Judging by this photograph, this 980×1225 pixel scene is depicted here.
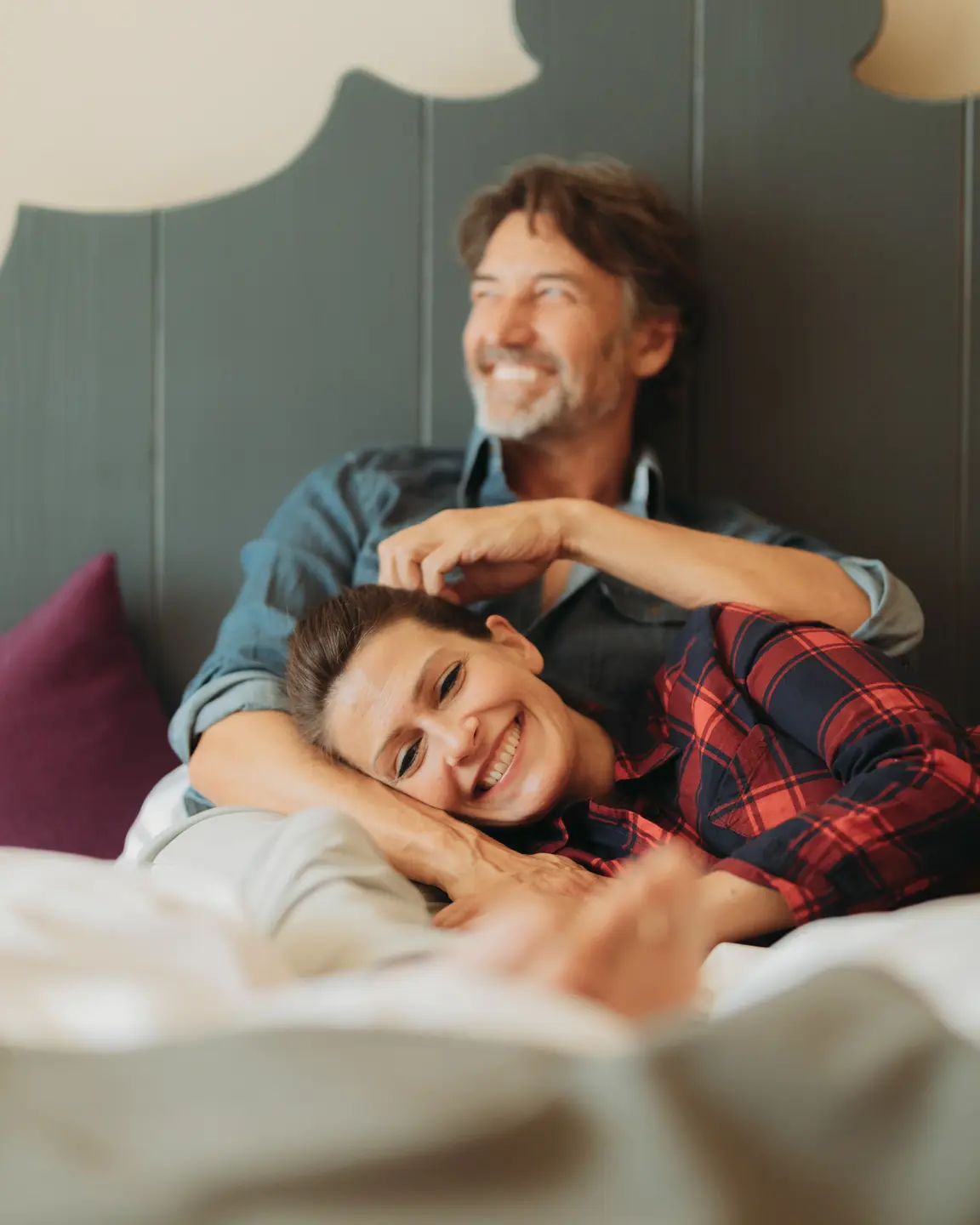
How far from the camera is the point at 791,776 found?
1.08 meters

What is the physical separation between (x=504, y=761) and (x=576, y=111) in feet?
3.55

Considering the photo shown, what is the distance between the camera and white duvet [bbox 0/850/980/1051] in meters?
0.47

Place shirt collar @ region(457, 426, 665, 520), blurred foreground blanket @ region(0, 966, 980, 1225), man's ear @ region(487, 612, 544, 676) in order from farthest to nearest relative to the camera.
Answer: shirt collar @ region(457, 426, 665, 520)
man's ear @ region(487, 612, 544, 676)
blurred foreground blanket @ region(0, 966, 980, 1225)

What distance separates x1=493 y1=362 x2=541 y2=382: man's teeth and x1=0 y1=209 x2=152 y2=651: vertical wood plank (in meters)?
0.56

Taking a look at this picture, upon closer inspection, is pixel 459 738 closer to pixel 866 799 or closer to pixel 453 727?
pixel 453 727

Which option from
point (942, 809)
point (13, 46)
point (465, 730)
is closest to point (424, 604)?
point (465, 730)

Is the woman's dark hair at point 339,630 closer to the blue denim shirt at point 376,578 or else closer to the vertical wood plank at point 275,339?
the blue denim shirt at point 376,578

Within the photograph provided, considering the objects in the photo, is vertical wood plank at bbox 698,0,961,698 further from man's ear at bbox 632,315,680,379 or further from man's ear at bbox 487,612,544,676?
man's ear at bbox 487,612,544,676

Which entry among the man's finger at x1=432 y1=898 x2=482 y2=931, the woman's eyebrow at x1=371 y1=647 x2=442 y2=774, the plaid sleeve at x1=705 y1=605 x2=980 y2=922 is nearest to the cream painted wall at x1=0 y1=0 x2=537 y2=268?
the woman's eyebrow at x1=371 y1=647 x2=442 y2=774

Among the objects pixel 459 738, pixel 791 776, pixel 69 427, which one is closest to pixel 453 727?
pixel 459 738

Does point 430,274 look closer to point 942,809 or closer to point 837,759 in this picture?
point 837,759

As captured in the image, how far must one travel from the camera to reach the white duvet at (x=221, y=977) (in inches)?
18.6

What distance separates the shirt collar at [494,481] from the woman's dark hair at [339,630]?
36cm

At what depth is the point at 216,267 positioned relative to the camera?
1.70 meters
